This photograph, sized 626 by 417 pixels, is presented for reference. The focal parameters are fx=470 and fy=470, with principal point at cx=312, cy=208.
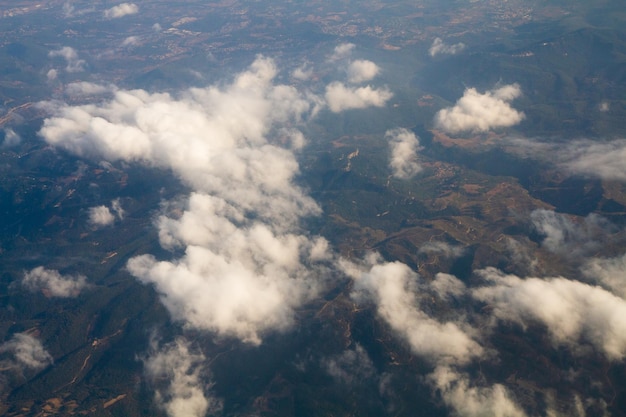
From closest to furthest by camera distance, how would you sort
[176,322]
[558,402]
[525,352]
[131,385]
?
[558,402] < [525,352] < [131,385] < [176,322]

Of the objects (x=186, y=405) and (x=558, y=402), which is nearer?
(x=558, y=402)

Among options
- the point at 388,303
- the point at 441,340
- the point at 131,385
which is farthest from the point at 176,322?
the point at 441,340

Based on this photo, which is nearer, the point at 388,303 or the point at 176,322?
the point at 388,303

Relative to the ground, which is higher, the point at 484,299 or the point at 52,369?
the point at 484,299

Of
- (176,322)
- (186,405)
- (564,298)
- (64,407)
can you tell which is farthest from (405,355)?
(64,407)

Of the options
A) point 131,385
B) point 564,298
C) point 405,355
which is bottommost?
point 131,385

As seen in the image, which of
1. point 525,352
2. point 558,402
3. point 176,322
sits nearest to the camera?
point 558,402

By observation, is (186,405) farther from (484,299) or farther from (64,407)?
(484,299)

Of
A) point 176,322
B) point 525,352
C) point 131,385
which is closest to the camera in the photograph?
point 525,352

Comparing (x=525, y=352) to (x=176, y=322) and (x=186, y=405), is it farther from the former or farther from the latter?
(x=176, y=322)
